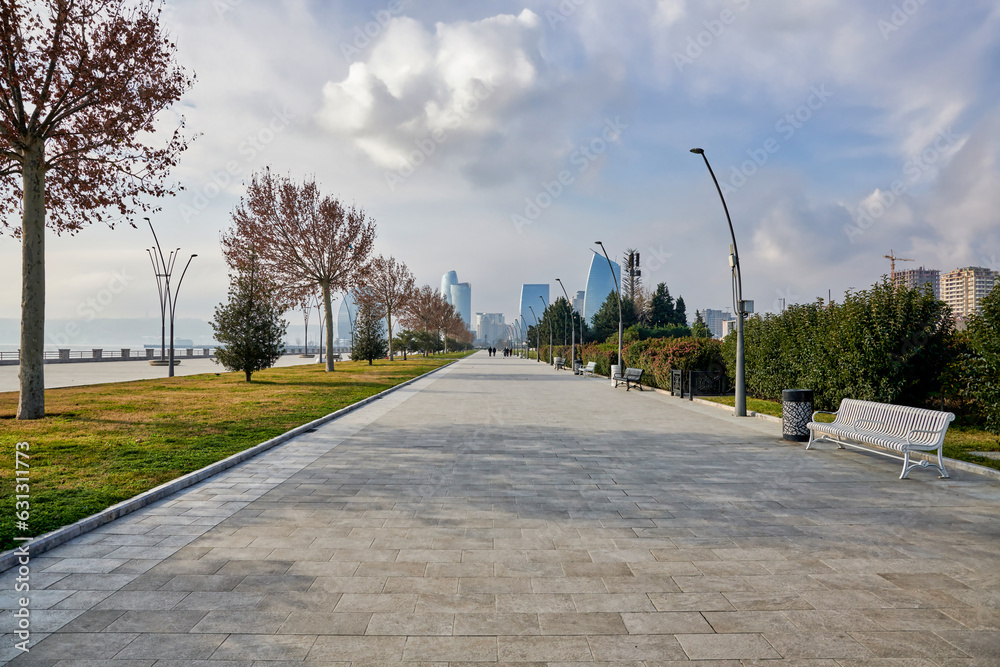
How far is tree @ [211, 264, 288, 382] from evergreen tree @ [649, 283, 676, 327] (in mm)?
68975

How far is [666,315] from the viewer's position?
85.2m

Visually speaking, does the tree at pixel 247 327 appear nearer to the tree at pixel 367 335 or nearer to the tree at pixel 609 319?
the tree at pixel 367 335

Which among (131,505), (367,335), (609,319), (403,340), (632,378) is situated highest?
(609,319)

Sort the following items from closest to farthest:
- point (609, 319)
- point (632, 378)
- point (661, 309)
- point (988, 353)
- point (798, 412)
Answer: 1. point (988, 353)
2. point (798, 412)
3. point (632, 378)
4. point (609, 319)
5. point (661, 309)

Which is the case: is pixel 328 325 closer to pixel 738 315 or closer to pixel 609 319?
pixel 738 315

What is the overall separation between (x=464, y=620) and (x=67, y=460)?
720 centimetres

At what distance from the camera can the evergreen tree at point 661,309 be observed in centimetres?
8525

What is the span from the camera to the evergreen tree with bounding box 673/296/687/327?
86.6 meters

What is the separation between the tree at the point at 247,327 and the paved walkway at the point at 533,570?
1644 cm

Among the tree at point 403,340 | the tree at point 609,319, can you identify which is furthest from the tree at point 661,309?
the tree at point 403,340

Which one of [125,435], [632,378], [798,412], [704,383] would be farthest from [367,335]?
[798,412]

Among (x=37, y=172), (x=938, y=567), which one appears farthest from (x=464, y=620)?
(x=37, y=172)

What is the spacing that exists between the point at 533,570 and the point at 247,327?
2163 cm

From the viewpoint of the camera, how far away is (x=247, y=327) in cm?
2308
